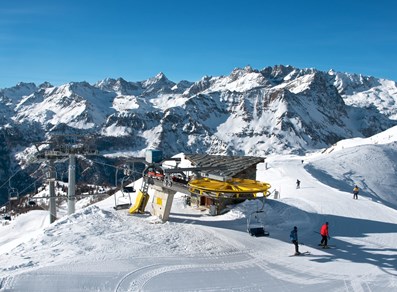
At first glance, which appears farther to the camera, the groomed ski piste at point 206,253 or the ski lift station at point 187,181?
the ski lift station at point 187,181

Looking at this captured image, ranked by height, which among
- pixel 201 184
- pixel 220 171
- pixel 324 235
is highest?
pixel 220 171

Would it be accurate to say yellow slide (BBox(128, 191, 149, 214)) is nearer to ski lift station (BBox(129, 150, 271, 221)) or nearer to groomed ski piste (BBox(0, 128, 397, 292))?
ski lift station (BBox(129, 150, 271, 221))

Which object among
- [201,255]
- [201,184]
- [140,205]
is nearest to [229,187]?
[201,184]

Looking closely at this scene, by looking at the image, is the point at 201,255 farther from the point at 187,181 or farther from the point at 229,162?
the point at 229,162

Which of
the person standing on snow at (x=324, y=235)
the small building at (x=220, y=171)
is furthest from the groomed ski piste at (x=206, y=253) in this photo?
the small building at (x=220, y=171)

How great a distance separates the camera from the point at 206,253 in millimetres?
20359

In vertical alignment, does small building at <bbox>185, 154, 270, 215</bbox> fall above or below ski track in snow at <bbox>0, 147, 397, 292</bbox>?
above

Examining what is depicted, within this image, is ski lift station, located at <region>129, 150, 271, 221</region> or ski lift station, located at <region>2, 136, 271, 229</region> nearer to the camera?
ski lift station, located at <region>129, 150, 271, 221</region>

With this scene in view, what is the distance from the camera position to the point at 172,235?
22.7m

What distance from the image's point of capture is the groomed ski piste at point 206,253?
53.5ft

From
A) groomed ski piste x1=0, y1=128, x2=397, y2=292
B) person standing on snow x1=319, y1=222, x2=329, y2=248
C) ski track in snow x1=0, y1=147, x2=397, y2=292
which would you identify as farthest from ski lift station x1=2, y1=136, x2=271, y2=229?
person standing on snow x1=319, y1=222, x2=329, y2=248

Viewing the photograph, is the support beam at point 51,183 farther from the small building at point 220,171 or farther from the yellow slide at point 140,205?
the yellow slide at point 140,205

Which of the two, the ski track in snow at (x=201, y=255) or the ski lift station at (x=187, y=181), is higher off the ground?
the ski lift station at (x=187, y=181)

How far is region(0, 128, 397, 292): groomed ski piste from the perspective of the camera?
16.3m
